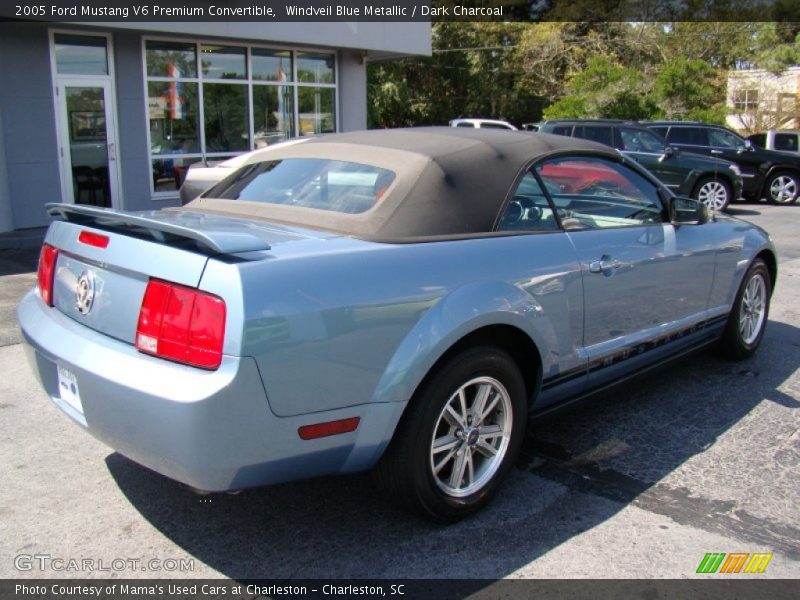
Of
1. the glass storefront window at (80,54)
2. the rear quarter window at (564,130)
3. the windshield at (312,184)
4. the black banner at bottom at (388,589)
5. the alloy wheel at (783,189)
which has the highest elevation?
the glass storefront window at (80,54)

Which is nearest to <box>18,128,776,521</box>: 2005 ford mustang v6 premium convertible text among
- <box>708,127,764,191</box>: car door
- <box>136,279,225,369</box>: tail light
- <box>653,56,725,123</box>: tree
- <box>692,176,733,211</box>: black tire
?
<box>136,279,225,369</box>: tail light

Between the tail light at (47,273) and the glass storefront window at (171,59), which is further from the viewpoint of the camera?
the glass storefront window at (171,59)

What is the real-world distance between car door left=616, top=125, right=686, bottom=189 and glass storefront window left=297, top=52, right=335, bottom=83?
19.9 ft

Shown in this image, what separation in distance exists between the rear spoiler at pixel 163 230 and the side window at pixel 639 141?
13.6 meters

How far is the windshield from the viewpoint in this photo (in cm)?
338

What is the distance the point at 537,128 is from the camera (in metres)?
16.4

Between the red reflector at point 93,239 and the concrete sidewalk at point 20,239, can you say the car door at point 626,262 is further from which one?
the concrete sidewalk at point 20,239

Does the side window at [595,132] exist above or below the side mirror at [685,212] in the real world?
above

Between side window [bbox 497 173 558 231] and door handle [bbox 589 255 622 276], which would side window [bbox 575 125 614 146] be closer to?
door handle [bbox 589 255 622 276]

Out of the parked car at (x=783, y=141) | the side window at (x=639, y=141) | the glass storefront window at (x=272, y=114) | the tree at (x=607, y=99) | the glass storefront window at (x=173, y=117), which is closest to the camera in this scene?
the glass storefront window at (x=173, y=117)

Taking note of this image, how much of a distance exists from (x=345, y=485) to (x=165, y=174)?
10768 mm

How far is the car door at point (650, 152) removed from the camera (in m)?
14.9

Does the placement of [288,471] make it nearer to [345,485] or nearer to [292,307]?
[292,307]

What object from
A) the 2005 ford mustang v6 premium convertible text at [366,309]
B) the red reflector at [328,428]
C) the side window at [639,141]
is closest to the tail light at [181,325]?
the 2005 ford mustang v6 premium convertible text at [366,309]
